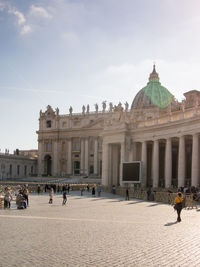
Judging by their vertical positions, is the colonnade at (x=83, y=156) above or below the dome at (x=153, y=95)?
below

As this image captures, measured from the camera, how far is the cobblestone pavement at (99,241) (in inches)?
432

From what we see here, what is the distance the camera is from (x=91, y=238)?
47.2ft

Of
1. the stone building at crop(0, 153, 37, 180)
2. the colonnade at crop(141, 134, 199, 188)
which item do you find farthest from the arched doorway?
the colonnade at crop(141, 134, 199, 188)

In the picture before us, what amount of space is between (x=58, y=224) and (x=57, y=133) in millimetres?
99482

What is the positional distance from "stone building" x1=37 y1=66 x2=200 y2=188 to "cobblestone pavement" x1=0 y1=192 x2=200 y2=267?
1959 cm

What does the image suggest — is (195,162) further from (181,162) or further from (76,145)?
(76,145)

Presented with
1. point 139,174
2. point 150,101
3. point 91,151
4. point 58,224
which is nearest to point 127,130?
point 139,174

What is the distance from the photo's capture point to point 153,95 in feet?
318

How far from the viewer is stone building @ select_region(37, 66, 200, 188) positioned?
39344 mm

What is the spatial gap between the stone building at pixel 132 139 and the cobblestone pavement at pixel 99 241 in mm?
19586

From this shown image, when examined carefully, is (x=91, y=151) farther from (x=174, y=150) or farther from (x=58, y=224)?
(x=58, y=224)

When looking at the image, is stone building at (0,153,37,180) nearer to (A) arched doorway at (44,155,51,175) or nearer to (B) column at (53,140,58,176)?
(A) arched doorway at (44,155,51,175)

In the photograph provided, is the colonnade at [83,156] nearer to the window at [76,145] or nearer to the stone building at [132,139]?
the stone building at [132,139]

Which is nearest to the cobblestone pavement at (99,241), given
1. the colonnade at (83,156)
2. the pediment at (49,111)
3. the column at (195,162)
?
the column at (195,162)
